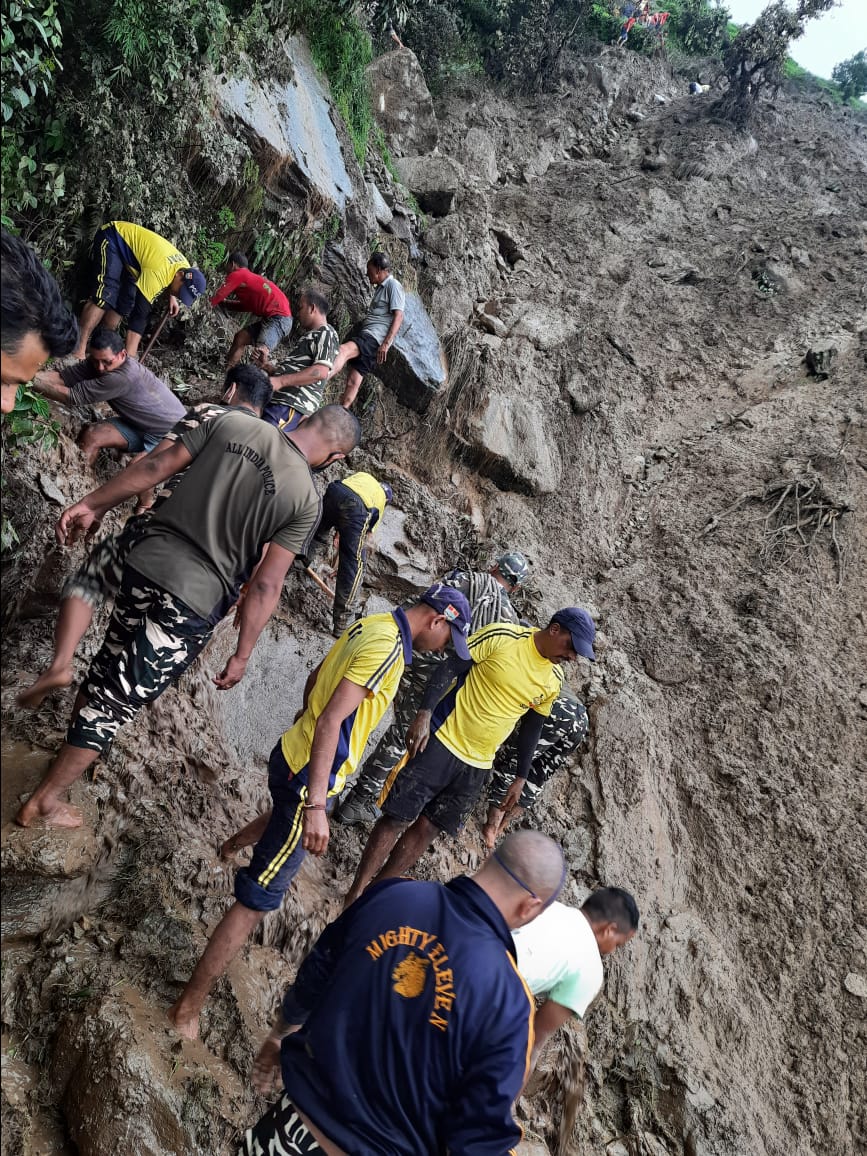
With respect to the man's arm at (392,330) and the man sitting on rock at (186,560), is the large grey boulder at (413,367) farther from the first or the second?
the man sitting on rock at (186,560)

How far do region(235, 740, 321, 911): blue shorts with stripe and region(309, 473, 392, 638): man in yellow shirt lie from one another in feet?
8.14

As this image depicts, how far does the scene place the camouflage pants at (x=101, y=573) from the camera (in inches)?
112

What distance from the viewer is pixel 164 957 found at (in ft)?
9.61

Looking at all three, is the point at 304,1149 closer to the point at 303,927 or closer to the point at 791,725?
the point at 303,927

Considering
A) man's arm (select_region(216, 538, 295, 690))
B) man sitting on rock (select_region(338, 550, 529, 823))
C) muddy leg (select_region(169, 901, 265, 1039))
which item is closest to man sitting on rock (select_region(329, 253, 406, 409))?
man sitting on rock (select_region(338, 550, 529, 823))

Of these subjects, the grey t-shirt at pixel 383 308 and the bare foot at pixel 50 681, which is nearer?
the bare foot at pixel 50 681

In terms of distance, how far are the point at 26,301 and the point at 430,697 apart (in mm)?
2827

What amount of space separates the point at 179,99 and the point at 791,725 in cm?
773

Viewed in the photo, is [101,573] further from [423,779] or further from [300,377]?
[300,377]

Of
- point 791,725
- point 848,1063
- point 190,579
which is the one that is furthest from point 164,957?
point 791,725

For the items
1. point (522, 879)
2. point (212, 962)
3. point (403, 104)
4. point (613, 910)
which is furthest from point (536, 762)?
point (403, 104)

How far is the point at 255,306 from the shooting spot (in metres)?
6.12

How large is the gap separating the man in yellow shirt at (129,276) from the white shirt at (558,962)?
15.0 ft

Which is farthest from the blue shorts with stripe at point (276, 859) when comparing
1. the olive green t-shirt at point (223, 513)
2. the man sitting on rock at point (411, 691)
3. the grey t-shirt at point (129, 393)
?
the grey t-shirt at point (129, 393)
